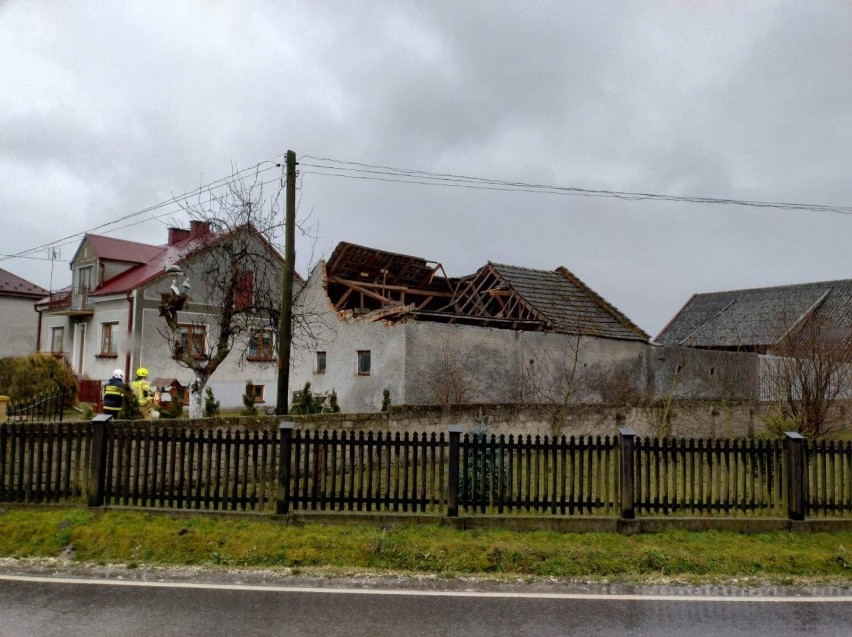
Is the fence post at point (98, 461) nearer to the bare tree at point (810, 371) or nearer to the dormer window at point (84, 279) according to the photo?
the bare tree at point (810, 371)

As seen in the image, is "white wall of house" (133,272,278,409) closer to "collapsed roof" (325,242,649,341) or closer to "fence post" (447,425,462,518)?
"collapsed roof" (325,242,649,341)

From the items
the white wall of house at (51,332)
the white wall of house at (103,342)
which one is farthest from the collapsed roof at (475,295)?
the white wall of house at (51,332)

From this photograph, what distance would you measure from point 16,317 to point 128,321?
16.9 metres

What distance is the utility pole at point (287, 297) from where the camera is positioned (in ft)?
50.3

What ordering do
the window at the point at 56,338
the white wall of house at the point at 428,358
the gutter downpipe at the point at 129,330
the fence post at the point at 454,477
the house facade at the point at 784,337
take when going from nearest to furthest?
the fence post at the point at 454,477
the house facade at the point at 784,337
the white wall of house at the point at 428,358
the gutter downpipe at the point at 129,330
the window at the point at 56,338

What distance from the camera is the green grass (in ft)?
27.1

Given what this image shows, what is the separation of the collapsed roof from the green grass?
517 inches

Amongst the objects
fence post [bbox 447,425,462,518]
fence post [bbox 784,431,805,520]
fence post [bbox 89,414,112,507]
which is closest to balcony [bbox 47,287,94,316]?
fence post [bbox 89,414,112,507]

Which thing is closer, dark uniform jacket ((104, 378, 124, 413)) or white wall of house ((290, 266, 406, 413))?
dark uniform jacket ((104, 378, 124, 413))

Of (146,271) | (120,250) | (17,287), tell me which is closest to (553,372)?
(146,271)

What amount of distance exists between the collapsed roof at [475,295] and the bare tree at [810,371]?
657 cm

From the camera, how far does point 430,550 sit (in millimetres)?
8539

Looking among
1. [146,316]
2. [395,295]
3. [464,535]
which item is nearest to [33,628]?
[464,535]

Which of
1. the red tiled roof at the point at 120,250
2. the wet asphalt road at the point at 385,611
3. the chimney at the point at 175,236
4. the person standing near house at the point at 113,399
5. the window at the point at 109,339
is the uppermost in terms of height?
the chimney at the point at 175,236
